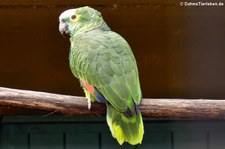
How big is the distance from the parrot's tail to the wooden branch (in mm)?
46

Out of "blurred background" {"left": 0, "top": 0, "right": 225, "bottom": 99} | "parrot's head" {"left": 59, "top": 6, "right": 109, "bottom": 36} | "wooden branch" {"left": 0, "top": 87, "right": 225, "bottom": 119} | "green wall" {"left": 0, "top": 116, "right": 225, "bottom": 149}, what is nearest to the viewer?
"wooden branch" {"left": 0, "top": 87, "right": 225, "bottom": 119}

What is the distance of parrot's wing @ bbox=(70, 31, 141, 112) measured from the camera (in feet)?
7.13

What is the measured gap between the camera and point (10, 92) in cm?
215

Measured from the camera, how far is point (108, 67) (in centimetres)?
219

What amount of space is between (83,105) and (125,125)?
0.16 metres

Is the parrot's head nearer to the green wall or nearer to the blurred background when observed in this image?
the blurred background

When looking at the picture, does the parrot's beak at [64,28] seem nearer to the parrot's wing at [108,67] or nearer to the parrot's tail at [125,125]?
the parrot's wing at [108,67]

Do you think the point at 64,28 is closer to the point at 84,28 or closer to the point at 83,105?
the point at 84,28

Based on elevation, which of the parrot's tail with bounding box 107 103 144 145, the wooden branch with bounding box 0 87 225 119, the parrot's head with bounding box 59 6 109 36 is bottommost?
the parrot's tail with bounding box 107 103 144 145

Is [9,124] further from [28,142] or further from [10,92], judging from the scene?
[10,92]

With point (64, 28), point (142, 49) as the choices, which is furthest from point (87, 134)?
point (64, 28)

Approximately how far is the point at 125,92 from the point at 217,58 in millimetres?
795

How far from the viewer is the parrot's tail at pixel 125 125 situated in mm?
2182

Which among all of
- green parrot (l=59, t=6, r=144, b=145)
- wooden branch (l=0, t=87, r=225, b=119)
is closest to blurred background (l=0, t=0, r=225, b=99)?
green parrot (l=59, t=6, r=144, b=145)
